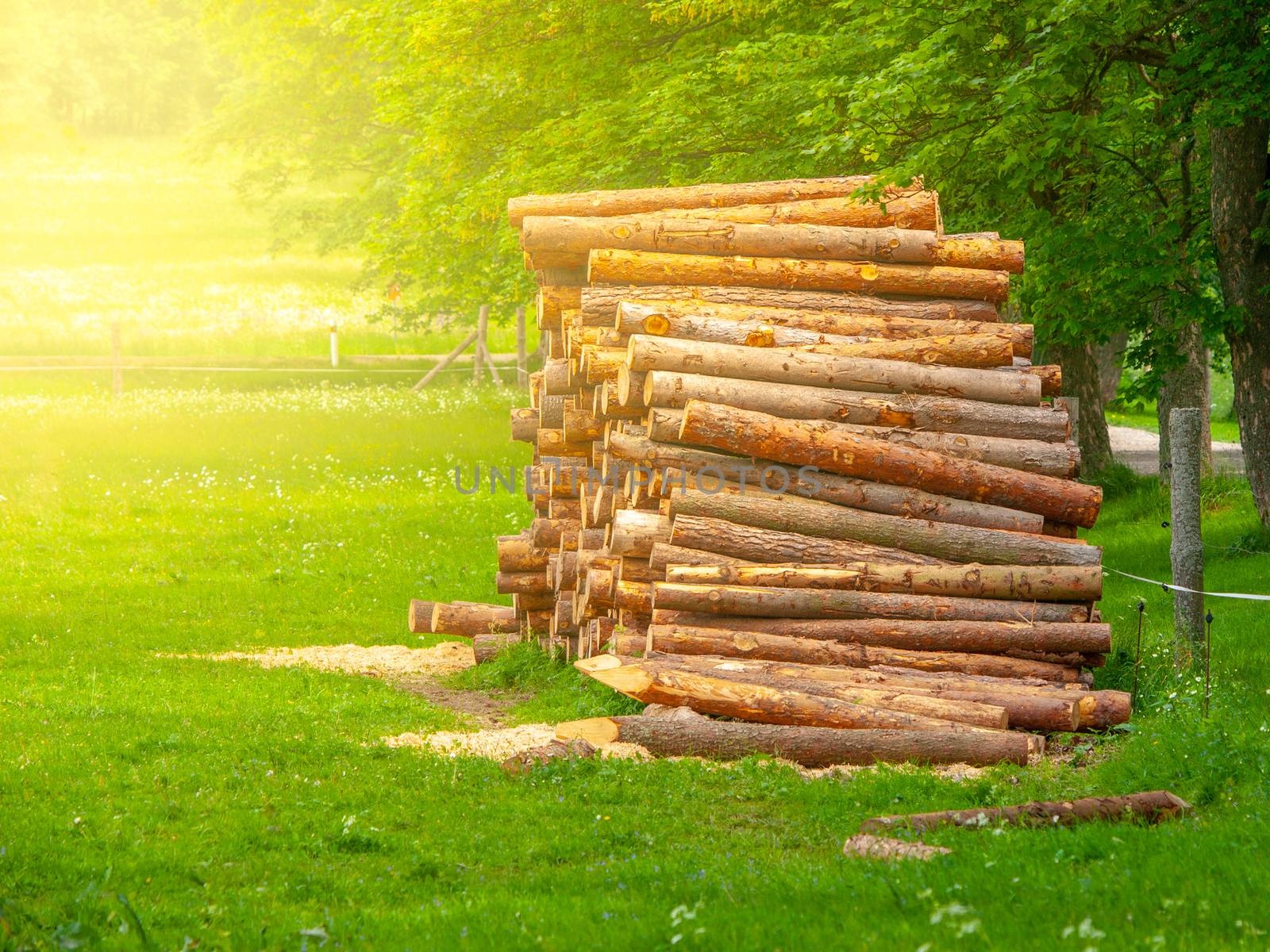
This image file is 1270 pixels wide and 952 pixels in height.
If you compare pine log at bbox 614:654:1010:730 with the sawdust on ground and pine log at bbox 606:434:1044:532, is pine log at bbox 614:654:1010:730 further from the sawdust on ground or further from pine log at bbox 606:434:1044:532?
the sawdust on ground

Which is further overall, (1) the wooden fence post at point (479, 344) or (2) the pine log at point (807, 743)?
(1) the wooden fence post at point (479, 344)

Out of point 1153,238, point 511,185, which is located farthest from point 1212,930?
point 511,185

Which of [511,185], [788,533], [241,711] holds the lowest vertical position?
[241,711]

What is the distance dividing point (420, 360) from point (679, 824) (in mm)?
37174

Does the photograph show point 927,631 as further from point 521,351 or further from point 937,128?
point 521,351

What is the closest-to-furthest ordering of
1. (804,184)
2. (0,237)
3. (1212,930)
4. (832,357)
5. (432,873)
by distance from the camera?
(1212,930)
(432,873)
(832,357)
(804,184)
(0,237)

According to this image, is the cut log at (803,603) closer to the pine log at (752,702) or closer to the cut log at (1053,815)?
the pine log at (752,702)

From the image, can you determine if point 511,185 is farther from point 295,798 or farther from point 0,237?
point 0,237

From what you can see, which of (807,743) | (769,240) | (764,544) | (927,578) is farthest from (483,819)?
(769,240)

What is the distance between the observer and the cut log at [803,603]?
33.8 ft

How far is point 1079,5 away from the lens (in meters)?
12.4

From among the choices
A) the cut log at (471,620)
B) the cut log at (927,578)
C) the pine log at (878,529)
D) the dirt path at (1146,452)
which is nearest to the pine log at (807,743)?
the cut log at (927,578)

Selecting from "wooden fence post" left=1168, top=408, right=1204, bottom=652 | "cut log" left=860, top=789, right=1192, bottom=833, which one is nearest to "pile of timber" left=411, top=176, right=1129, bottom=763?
"wooden fence post" left=1168, top=408, right=1204, bottom=652

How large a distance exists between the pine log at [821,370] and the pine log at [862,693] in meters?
2.65
